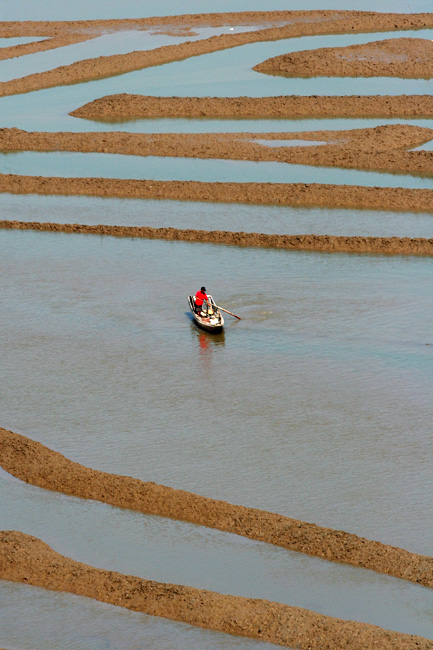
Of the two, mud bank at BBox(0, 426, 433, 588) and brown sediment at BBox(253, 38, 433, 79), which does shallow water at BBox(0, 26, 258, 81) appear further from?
mud bank at BBox(0, 426, 433, 588)

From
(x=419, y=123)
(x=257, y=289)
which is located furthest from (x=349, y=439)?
(x=419, y=123)

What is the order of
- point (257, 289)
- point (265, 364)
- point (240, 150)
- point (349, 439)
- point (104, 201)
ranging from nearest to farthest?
point (349, 439), point (265, 364), point (257, 289), point (104, 201), point (240, 150)

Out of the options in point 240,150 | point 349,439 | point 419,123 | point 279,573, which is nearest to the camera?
point 279,573

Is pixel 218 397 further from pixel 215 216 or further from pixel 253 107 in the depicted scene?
pixel 253 107

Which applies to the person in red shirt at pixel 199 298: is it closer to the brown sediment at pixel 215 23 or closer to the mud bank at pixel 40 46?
the brown sediment at pixel 215 23

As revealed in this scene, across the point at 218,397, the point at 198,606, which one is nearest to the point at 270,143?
the point at 218,397

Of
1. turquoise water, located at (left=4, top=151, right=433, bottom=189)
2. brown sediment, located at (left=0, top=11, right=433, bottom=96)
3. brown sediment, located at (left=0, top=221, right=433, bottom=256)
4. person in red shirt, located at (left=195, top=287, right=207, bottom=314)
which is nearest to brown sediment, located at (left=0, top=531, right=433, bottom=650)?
person in red shirt, located at (left=195, top=287, right=207, bottom=314)

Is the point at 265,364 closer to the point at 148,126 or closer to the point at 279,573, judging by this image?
the point at 279,573
